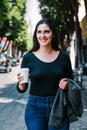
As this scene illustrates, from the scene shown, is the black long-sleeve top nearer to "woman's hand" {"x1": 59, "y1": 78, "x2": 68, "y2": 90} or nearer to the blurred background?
"woman's hand" {"x1": 59, "y1": 78, "x2": 68, "y2": 90}

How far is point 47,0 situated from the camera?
135ft

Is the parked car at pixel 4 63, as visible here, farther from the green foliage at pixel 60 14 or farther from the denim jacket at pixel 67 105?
the denim jacket at pixel 67 105

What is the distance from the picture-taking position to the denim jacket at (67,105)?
15.2 feet

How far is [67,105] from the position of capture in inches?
185

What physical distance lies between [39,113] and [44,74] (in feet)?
1.16

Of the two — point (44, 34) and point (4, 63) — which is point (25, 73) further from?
point (4, 63)

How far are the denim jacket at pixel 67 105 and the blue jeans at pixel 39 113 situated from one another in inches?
2.8

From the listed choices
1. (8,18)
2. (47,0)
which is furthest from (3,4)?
(47,0)

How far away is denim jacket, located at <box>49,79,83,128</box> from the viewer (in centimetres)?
462

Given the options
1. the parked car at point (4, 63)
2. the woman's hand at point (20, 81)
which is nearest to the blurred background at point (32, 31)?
the parked car at point (4, 63)

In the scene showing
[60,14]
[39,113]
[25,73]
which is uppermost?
[60,14]

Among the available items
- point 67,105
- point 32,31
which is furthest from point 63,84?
point 32,31

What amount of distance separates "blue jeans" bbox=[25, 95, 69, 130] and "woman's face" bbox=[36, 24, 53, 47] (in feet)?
1.68

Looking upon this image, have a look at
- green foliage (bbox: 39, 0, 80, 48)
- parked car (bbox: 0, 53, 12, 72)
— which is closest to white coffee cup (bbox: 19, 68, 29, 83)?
green foliage (bbox: 39, 0, 80, 48)
